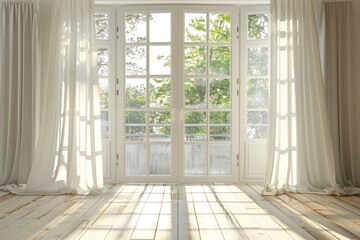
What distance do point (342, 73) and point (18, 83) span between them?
4183 millimetres

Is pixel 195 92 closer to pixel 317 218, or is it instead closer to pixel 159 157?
pixel 159 157

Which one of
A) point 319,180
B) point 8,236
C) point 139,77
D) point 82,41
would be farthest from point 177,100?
point 8,236

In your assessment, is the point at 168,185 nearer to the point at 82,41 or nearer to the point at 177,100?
the point at 177,100

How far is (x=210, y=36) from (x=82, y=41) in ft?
5.79

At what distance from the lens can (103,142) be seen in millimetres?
6137

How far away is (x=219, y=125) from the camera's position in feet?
20.2

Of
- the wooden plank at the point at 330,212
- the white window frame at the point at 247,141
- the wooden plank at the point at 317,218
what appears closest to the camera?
the wooden plank at the point at 317,218

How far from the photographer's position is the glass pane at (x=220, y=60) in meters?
6.15

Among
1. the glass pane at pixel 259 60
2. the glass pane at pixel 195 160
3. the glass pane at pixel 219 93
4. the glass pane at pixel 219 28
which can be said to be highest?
the glass pane at pixel 219 28

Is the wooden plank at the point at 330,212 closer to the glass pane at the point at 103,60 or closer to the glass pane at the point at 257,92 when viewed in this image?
the glass pane at the point at 257,92

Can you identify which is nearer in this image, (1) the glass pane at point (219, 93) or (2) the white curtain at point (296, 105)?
(2) the white curtain at point (296, 105)

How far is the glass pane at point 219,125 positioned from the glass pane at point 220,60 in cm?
57

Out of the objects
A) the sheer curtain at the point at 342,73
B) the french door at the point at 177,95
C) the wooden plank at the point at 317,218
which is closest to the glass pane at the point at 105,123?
the french door at the point at 177,95

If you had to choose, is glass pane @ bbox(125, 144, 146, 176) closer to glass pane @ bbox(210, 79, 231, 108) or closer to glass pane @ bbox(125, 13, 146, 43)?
glass pane @ bbox(210, 79, 231, 108)
